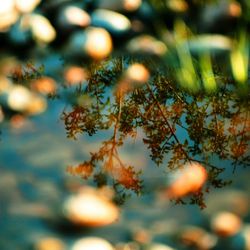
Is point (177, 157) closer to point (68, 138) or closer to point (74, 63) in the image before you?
point (68, 138)

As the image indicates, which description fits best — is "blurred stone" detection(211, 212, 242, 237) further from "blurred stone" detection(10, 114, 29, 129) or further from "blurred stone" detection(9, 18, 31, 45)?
"blurred stone" detection(9, 18, 31, 45)

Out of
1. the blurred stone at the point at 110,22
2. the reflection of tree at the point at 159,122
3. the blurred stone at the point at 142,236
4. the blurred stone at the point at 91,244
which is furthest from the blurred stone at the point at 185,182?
the blurred stone at the point at 110,22

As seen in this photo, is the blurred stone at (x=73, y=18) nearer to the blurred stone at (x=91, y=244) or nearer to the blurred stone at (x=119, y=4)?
the blurred stone at (x=119, y=4)

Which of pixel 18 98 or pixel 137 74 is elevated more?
pixel 137 74

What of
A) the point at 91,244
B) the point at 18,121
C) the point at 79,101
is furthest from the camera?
the point at 79,101

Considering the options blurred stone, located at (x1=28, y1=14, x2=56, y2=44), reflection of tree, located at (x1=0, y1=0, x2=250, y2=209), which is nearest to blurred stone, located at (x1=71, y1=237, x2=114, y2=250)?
reflection of tree, located at (x1=0, y1=0, x2=250, y2=209)

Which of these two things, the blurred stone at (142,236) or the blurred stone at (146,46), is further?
the blurred stone at (146,46)

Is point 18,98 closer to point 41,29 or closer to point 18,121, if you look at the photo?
point 18,121

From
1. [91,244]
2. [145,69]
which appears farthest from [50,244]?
[145,69]
